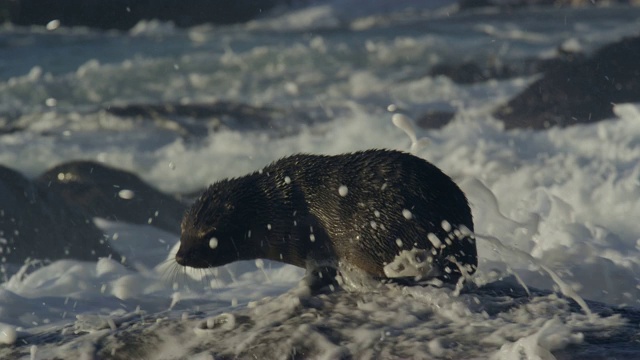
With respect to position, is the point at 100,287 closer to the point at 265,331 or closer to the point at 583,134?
the point at 265,331

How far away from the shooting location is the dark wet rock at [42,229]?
9266mm

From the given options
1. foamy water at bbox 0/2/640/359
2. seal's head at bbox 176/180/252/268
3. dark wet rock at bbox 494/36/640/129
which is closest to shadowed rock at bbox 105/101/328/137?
foamy water at bbox 0/2/640/359

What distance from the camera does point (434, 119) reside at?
14.2 meters

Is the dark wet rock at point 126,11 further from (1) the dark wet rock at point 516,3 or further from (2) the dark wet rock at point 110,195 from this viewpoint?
(2) the dark wet rock at point 110,195

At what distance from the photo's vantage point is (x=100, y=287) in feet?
22.2

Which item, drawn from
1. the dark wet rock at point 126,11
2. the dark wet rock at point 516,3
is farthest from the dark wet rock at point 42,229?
the dark wet rock at point 516,3

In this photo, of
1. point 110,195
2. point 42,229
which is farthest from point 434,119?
point 42,229

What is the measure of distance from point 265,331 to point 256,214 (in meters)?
1.00

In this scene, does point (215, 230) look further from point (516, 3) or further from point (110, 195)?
point (516, 3)

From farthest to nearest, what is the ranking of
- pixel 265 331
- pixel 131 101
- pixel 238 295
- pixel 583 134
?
pixel 131 101
pixel 583 134
pixel 238 295
pixel 265 331

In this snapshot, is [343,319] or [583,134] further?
[583,134]

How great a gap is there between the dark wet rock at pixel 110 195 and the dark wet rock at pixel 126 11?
10.1m

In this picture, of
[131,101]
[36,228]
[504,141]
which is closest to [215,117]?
[131,101]

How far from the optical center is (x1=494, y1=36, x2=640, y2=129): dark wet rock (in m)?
12.7
